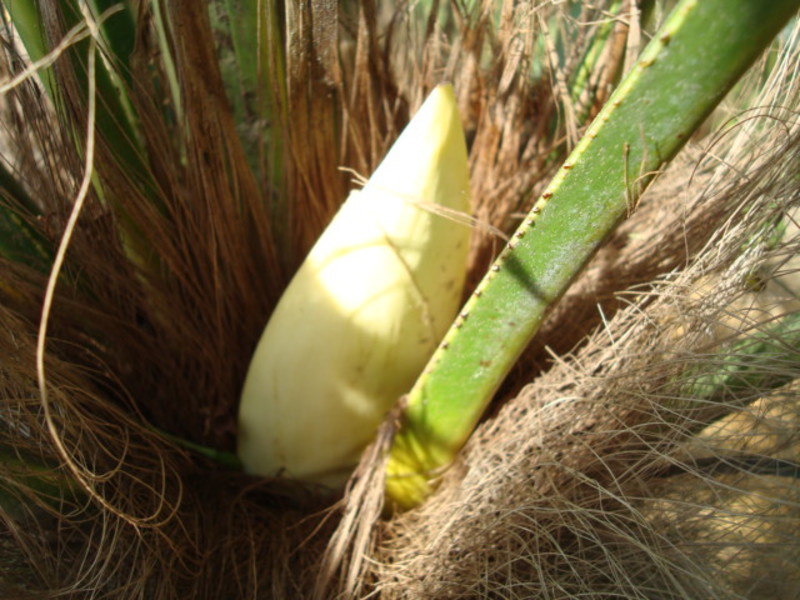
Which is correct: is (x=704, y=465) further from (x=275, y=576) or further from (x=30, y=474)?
(x=30, y=474)

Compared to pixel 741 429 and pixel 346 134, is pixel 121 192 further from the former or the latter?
pixel 741 429

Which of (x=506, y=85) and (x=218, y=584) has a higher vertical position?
(x=506, y=85)

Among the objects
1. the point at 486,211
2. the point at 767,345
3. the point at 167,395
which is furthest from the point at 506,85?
the point at 167,395

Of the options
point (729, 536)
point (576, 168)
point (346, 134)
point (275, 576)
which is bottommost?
point (729, 536)

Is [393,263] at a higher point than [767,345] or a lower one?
higher

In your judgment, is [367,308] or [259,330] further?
[259,330]

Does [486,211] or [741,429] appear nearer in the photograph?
[741,429]

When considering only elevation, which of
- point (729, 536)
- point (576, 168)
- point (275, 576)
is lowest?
point (729, 536)

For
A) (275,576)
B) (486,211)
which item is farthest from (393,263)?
(275,576)

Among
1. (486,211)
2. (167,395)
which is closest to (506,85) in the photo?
(486,211)

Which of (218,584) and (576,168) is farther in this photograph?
(218,584)
